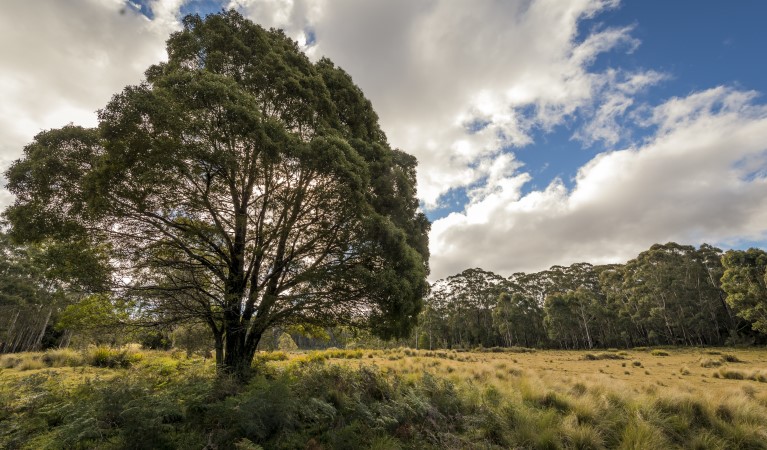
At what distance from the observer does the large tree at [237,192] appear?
6.84m

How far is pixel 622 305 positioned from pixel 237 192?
203ft

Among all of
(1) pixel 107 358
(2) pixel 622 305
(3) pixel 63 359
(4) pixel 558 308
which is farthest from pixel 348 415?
(2) pixel 622 305

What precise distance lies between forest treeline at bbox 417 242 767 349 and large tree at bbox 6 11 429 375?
24328mm

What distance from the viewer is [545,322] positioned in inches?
1999

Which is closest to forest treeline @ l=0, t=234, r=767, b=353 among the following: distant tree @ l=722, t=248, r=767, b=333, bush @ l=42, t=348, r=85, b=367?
distant tree @ l=722, t=248, r=767, b=333

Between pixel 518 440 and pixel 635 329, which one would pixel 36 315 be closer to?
pixel 518 440

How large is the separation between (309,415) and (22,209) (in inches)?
334

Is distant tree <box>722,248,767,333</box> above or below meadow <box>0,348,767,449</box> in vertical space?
above

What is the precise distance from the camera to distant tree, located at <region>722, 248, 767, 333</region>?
32.8 metres

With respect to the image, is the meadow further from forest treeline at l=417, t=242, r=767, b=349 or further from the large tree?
forest treeline at l=417, t=242, r=767, b=349

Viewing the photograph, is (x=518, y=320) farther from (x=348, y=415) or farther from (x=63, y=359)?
(x=63, y=359)

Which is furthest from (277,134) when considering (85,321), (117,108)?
(85,321)

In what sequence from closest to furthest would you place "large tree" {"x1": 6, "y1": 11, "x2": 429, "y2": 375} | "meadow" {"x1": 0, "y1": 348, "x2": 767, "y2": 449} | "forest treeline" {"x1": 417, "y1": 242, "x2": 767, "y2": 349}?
"meadow" {"x1": 0, "y1": 348, "x2": 767, "y2": 449}, "large tree" {"x1": 6, "y1": 11, "x2": 429, "y2": 375}, "forest treeline" {"x1": 417, "y1": 242, "x2": 767, "y2": 349}

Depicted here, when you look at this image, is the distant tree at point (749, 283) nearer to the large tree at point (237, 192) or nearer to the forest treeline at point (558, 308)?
the forest treeline at point (558, 308)
